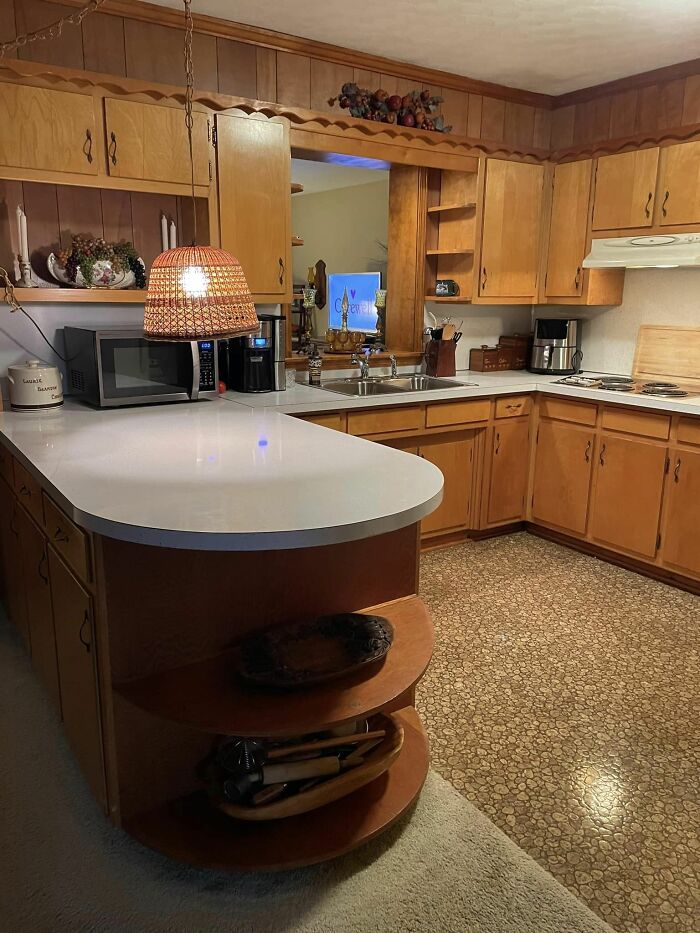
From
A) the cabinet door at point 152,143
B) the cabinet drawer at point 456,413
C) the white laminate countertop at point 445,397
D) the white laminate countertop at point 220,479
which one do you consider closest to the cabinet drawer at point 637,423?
the white laminate countertop at point 445,397

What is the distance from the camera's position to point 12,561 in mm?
2781

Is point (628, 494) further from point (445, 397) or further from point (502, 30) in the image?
point (502, 30)

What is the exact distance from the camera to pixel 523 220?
4.17 metres

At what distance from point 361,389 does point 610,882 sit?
2749 mm

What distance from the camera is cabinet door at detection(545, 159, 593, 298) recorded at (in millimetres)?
4047

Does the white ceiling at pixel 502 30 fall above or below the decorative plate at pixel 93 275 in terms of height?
above

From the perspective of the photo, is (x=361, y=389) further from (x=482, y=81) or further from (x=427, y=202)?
(x=482, y=81)

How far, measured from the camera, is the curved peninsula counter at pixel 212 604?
1.58 m

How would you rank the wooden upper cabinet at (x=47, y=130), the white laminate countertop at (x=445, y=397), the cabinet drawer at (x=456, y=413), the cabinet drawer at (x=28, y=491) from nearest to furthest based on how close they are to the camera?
1. the cabinet drawer at (x=28, y=491)
2. the wooden upper cabinet at (x=47, y=130)
3. the white laminate countertop at (x=445, y=397)
4. the cabinet drawer at (x=456, y=413)

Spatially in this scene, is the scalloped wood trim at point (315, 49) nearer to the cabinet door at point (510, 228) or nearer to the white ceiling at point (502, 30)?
the white ceiling at point (502, 30)

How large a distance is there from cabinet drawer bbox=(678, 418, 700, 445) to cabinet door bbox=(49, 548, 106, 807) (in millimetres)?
2793

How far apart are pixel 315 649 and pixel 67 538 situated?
2.35 ft

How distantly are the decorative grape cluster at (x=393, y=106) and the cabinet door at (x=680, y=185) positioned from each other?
1172mm

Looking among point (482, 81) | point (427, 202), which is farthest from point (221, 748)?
point (482, 81)
